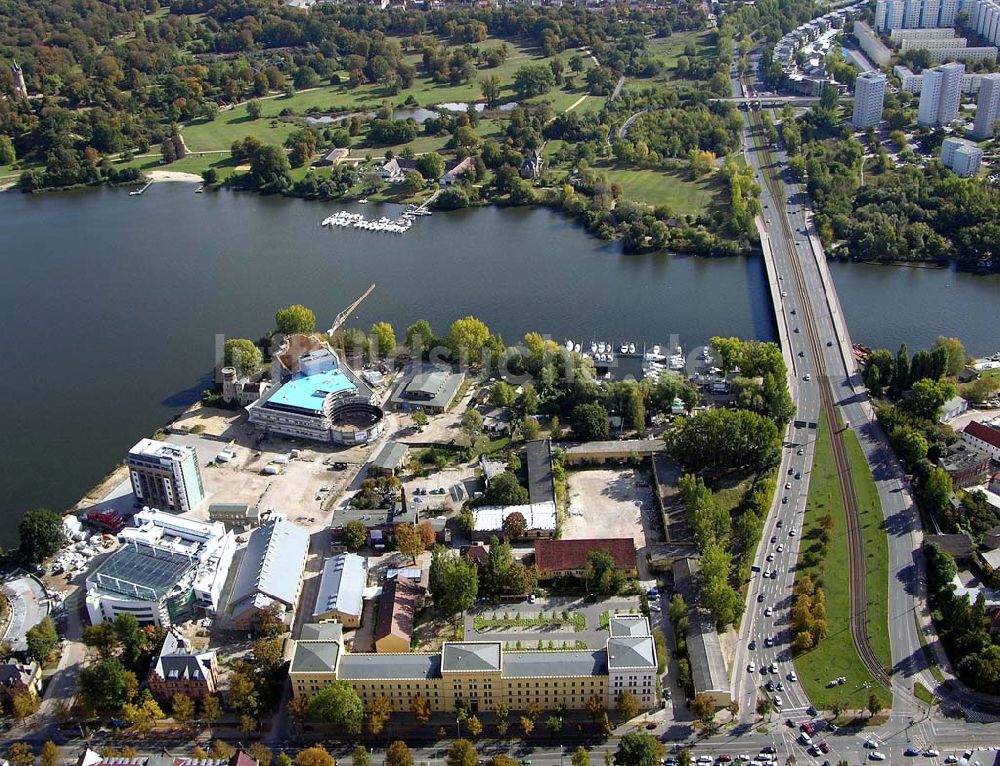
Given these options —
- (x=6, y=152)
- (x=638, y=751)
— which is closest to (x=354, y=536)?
(x=638, y=751)

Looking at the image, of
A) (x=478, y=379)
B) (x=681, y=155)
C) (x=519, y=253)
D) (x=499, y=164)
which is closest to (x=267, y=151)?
(x=499, y=164)

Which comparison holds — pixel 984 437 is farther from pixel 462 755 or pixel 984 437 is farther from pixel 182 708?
pixel 182 708

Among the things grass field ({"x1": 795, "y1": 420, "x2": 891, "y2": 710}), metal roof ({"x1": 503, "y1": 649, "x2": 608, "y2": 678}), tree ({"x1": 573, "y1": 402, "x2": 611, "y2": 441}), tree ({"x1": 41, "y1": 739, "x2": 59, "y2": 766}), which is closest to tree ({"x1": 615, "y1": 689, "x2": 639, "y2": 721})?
metal roof ({"x1": 503, "y1": 649, "x2": 608, "y2": 678})

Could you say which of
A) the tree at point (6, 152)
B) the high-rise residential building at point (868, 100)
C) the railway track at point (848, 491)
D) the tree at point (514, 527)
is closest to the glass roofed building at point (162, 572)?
the tree at point (514, 527)

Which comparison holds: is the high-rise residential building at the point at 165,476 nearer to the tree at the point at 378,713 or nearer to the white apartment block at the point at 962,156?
the tree at the point at 378,713

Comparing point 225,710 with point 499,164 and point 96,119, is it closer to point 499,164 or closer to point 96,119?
point 499,164

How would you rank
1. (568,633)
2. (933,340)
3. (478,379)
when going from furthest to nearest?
(933,340) → (478,379) → (568,633)
